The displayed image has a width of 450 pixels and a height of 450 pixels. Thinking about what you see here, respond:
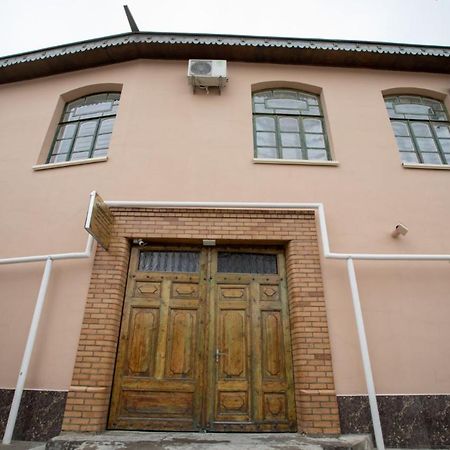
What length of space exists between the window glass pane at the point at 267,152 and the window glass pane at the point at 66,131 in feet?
12.6

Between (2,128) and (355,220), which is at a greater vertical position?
(2,128)

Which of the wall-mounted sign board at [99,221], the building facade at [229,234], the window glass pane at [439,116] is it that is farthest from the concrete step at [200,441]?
the window glass pane at [439,116]

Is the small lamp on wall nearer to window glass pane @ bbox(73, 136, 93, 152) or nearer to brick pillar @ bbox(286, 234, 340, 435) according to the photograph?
brick pillar @ bbox(286, 234, 340, 435)

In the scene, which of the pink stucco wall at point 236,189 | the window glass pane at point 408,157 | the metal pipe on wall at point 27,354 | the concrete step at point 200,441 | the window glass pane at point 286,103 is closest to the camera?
the concrete step at point 200,441

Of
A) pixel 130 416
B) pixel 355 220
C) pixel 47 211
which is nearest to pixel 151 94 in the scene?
pixel 47 211

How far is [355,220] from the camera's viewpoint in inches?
216

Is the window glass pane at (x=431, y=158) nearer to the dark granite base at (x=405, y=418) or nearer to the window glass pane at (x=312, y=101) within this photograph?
the window glass pane at (x=312, y=101)

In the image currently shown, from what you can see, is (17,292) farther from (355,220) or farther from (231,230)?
(355,220)

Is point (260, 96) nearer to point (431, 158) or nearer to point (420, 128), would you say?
point (420, 128)

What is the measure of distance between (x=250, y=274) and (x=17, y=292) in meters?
3.58

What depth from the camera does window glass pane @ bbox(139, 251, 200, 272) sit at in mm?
5367

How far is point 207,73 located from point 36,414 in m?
6.23

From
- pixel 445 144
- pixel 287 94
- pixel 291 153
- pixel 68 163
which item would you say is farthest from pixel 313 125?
pixel 68 163

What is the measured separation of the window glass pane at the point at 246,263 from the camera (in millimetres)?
5395
